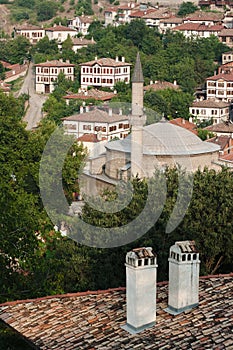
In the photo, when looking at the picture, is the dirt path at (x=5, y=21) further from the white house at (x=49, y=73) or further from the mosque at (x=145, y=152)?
the mosque at (x=145, y=152)

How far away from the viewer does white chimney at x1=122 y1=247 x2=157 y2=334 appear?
6648mm

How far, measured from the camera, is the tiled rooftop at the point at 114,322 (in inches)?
259

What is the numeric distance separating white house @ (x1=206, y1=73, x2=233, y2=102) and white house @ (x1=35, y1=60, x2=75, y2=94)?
9860mm

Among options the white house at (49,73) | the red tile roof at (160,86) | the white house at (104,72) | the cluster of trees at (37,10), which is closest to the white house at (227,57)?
the red tile roof at (160,86)

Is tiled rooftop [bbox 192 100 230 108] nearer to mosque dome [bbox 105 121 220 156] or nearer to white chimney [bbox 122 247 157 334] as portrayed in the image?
mosque dome [bbox 105 121 220 156]

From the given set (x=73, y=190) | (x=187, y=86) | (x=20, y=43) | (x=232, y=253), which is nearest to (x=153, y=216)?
(x=232, y=253)

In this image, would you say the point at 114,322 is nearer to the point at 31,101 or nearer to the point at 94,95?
the point at 94,95

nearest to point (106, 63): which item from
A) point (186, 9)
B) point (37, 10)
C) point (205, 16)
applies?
point (205, 16)

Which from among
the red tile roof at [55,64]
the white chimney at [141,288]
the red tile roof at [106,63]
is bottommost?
the red tile roof at [55,64]

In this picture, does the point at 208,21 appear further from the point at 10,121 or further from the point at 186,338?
the point at 186,338

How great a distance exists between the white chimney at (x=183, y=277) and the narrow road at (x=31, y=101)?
112 ft

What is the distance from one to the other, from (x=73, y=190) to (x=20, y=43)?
3797 cm

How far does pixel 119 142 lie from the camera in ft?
82.9

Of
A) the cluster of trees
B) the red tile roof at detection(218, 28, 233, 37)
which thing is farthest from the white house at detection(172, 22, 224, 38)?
the cluster of trees
